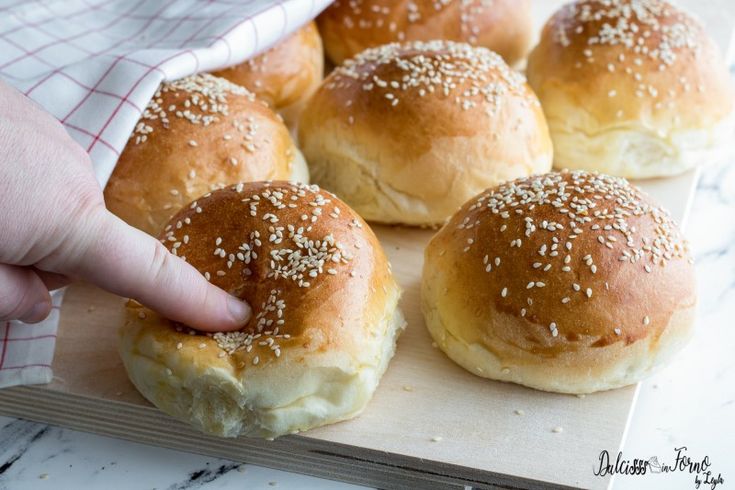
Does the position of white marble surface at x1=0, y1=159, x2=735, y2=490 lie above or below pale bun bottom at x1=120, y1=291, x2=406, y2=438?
below

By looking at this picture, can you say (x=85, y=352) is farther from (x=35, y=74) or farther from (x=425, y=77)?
(x=425, y=77)

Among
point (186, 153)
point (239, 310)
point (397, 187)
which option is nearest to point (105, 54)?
point (186, 153)

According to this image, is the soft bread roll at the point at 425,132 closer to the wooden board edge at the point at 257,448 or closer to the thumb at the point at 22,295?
the wooden board edge at the point at 257,448

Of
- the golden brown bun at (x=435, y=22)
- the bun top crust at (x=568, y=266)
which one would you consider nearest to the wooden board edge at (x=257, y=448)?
the bun top crust at (x=568, y=266)

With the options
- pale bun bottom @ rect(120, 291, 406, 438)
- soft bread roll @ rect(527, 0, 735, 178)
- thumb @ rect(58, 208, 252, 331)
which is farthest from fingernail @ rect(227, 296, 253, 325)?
soft bread roll @ rect(527, 0, 735, 178)

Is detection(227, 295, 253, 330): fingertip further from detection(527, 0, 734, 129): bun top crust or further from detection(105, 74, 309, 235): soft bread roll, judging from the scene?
detection(527, 0, 734, 129): bun top crust
